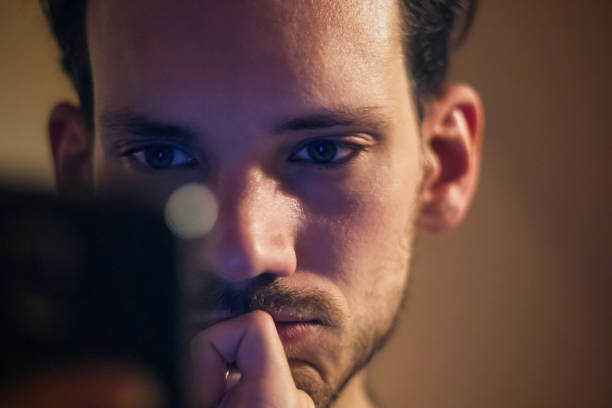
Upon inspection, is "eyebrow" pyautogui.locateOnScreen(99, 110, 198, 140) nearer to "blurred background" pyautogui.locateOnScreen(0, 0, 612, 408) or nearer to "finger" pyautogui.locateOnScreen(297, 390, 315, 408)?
"finger" pyautogui.locateOnScreen(297, 390, 315, 408)

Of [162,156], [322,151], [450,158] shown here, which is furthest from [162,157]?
[450,158]

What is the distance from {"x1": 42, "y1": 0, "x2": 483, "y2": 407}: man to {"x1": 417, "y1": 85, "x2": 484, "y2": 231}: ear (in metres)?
0.10

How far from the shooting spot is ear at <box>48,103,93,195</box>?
0.84 m

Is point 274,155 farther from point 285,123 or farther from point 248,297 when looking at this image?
point 248,297

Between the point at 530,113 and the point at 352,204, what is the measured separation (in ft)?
2.70

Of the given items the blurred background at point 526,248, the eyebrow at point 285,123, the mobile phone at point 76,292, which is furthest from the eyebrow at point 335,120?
the blurred background at point 526,248

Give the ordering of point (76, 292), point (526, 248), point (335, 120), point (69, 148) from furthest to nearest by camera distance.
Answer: point (526, 248) → point (69, 148) → point (335, 120) → point (76, 292)

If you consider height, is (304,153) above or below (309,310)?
above

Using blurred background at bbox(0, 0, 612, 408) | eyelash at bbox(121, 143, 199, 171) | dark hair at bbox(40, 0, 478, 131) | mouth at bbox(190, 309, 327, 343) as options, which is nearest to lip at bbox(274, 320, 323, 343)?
mouth at bbox(190, 309, 327, 343)

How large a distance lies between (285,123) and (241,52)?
0.11 metres

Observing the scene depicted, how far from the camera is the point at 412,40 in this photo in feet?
2.44

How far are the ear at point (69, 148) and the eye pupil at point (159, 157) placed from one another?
0.61 ft

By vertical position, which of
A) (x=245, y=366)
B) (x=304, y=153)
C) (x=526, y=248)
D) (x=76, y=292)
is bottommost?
(x=526, y=248)

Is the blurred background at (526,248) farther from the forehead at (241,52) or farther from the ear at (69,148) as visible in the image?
the ear at (69,148)
